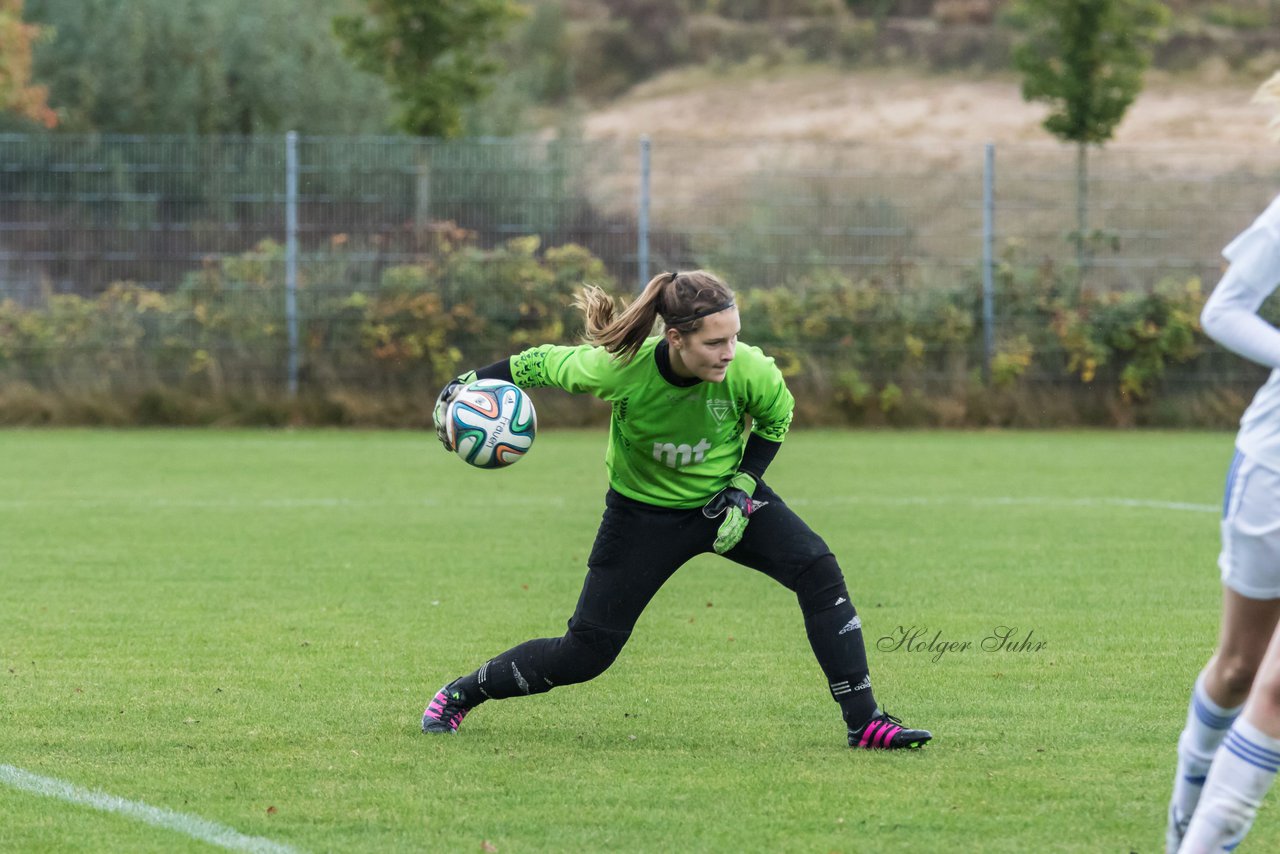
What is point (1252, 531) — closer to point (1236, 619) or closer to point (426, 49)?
point (1236, 619)

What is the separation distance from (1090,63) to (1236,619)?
18.4 m

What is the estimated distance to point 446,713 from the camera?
5828 mm

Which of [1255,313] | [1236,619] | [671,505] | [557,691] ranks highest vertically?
[1255,313]

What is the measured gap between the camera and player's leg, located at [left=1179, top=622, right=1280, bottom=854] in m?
3.74

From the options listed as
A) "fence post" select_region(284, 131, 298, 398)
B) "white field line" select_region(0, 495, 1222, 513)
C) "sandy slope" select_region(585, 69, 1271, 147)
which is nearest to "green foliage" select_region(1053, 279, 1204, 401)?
"white field line" select_region(0, 495, 1222, 513)

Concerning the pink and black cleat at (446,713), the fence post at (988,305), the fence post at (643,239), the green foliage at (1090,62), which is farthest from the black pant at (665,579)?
the green foliage at (1090,62)

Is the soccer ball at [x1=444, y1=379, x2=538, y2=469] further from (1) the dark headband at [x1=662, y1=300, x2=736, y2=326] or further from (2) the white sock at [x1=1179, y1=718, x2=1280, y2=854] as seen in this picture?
(2) the white sock at [x1=1179, y1=718, x2=1280, y2=854]

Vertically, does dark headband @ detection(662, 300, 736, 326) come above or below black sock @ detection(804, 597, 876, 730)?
above

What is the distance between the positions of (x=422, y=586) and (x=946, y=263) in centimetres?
1136

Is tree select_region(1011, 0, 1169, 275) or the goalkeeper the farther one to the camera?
tree select_region(1011, 0, 1169, 275)

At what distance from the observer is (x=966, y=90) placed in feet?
153

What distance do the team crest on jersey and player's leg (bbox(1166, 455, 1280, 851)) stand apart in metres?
1.89

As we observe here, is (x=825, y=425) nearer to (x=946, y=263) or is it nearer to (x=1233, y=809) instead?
(x=946, y=263)

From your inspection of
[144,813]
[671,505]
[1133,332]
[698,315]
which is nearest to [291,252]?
[1133,332]
